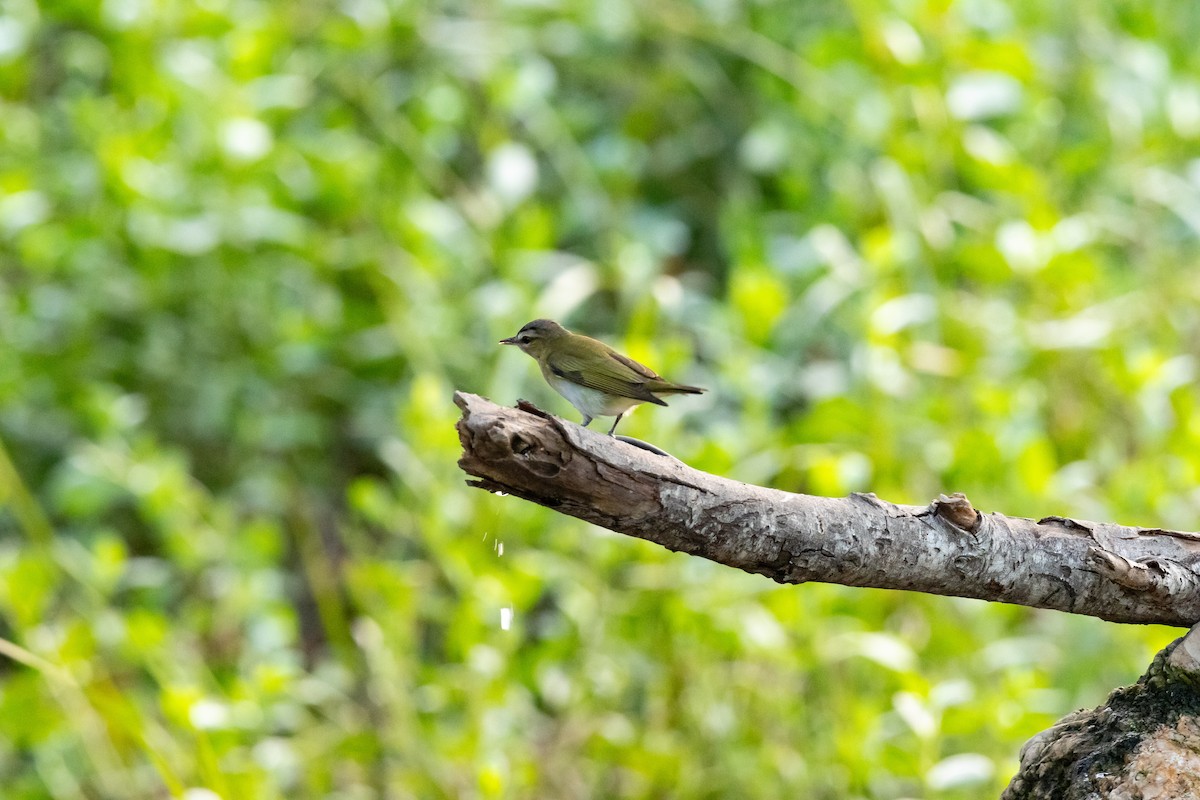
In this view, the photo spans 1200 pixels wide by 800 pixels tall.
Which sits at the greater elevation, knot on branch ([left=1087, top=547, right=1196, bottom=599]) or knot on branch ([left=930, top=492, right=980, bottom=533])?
knot on branch ([left=930, top=492, right=980, bottom=533])

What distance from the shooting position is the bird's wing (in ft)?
4.75

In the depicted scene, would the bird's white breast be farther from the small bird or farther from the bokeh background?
the bokeh background

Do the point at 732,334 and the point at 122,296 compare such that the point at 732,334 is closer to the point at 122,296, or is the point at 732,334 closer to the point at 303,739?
the point at 303,739

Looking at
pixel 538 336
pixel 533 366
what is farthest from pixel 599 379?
pixel 533 366

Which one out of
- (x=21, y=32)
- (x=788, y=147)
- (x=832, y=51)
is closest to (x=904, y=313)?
(x=832, y=51)

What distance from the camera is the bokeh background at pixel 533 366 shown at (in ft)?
7.93

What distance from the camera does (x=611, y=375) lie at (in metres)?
1.46

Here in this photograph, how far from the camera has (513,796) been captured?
2311 millimetres

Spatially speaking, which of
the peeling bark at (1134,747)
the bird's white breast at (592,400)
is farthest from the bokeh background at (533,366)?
the bird's white breast at (592,400)

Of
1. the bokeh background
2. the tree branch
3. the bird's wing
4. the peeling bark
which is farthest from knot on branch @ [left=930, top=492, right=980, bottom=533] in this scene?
the bokeh background

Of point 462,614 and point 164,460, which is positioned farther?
point 164,460

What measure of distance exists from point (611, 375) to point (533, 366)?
5.21 ft

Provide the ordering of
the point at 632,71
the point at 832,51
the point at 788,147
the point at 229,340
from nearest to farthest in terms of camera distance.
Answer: the point at 832,51
the point at 229,340
the point at 788,147
the point at 632,71

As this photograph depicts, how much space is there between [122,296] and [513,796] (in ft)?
6.07
